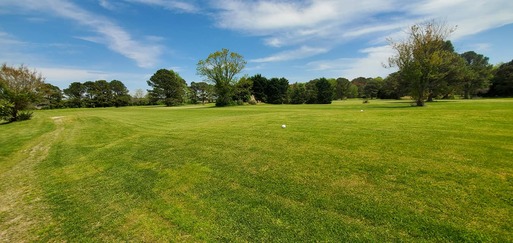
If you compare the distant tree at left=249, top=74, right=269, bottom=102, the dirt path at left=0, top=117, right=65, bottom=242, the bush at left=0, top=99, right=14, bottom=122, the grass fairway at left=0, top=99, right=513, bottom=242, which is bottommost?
the dirt path at left=0, top=117, right=65, bottom=242

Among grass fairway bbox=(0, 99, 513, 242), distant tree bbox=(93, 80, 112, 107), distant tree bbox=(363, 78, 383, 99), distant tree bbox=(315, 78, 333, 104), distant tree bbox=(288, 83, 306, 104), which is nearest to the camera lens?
grass fairway bbox=(0, 99, 513, 242)

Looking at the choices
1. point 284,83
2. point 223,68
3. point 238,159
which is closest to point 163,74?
point 223,68

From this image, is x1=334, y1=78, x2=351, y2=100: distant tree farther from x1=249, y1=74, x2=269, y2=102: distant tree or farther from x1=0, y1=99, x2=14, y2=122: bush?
x1=0, y1=99, x2=14, y2=122: bush

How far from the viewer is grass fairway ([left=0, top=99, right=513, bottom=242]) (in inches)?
154

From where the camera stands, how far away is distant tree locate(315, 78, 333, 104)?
61.5m

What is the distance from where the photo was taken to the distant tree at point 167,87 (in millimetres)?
74188

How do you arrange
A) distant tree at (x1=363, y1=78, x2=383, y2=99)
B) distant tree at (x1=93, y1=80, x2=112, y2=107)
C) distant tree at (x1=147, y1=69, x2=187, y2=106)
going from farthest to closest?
1. distant tree at (x1=363, y1=78, x2=383, y2=99)
2. distant tree at (x1=93, y1=80, x2=112, y2=107)
3. distant tree at (x1=147, y1=69, x2=187, y2=106)

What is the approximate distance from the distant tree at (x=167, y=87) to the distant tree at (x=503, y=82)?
84.4 m

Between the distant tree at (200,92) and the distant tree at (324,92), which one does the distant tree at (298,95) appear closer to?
the distant tree at (324,92)

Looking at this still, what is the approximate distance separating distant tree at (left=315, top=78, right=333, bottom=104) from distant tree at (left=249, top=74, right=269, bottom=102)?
16600 mm

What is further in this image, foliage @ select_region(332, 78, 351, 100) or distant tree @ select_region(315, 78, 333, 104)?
foliage @ select_region(332, 78, 351, 100)

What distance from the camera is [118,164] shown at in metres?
8.59

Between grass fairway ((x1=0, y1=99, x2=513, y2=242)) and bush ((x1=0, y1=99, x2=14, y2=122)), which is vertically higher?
bush ((x1=0, y1=99, x2=14, y2=122))

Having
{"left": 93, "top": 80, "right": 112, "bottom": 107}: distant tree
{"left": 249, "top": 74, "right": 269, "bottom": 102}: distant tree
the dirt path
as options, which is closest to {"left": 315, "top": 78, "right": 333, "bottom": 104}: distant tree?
{"left": 249, "top": 74, "right": 269, "bottom": 102}: distant tree
